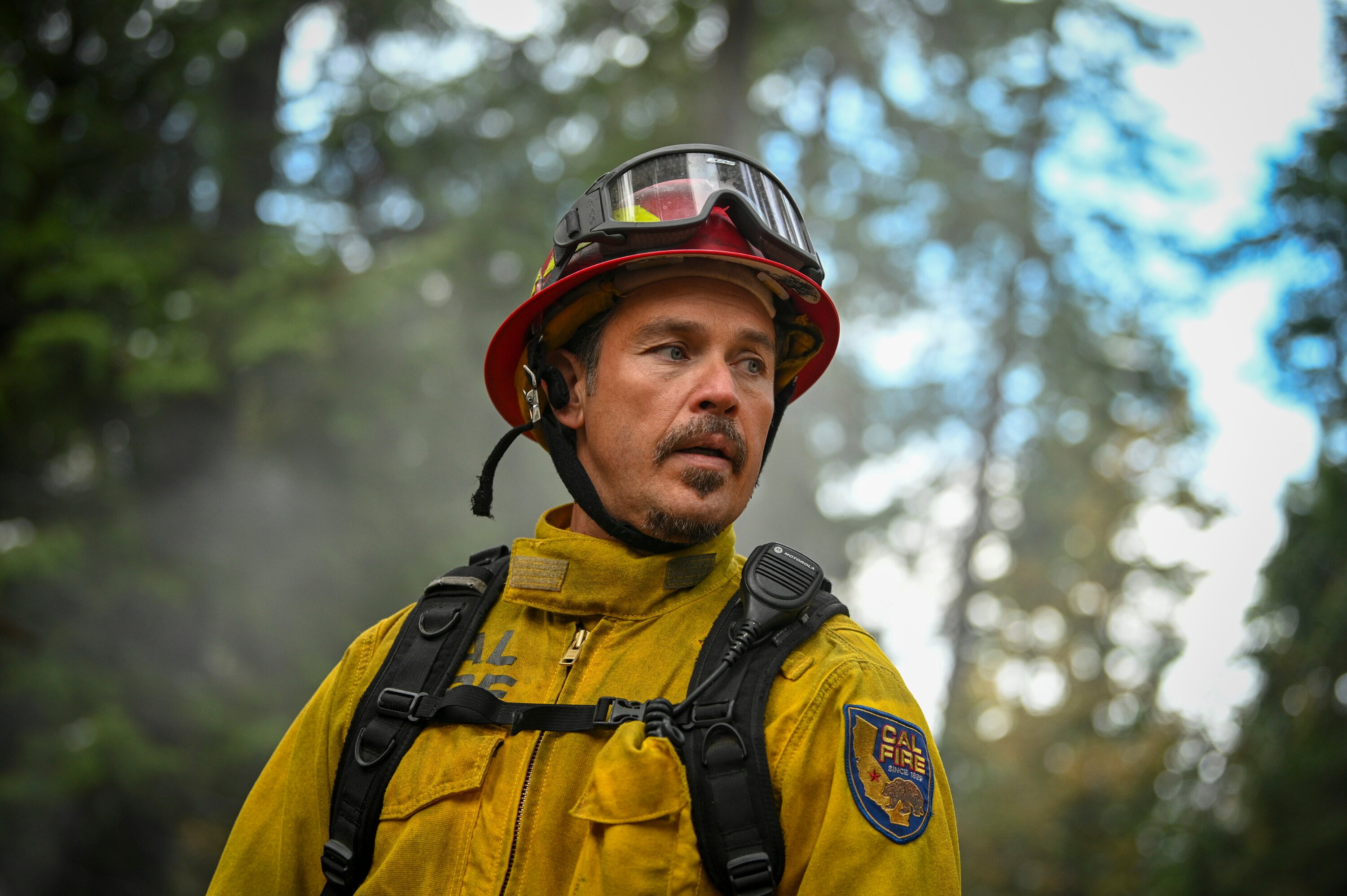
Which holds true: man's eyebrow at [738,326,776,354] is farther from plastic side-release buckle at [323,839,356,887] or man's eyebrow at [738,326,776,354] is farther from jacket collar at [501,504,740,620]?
plastic side-release buckle at [323,839,356,887]

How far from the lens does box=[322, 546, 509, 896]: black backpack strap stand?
2.16m

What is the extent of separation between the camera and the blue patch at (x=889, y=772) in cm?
180

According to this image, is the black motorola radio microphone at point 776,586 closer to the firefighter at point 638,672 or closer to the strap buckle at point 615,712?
the firefighter at point 638,672

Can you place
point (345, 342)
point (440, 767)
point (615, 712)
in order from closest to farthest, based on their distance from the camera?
1. point (615, 712)
2. point (440, 767)
3. point (345, 342)

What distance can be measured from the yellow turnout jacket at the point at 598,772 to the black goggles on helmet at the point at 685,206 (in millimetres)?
743

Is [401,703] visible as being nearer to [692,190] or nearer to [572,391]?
[572,391]

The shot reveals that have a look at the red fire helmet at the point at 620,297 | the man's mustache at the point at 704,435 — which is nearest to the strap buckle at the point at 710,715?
the man's mustache at the point at 704,435

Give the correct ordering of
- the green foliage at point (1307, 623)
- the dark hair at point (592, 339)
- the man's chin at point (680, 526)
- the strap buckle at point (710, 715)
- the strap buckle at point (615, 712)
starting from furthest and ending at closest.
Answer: the green foliage at point (1307, 623)
the dark hair at point (592, 339)
the man's chin at point (680, 526)
the strap buckle at point (615, 712)
the strap buckle at point (710, 715)

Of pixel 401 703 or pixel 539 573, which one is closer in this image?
pixel 401 703

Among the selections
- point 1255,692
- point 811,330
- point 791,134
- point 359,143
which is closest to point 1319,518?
point 1255,692

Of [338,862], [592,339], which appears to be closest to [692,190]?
[592,339]

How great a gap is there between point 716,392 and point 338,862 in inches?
53.1

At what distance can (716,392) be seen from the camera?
2262 mm

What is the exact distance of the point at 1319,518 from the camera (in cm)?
752
